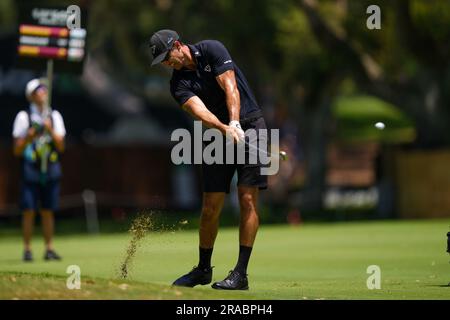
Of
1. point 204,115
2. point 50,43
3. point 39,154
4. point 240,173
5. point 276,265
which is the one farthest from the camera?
point 50,43

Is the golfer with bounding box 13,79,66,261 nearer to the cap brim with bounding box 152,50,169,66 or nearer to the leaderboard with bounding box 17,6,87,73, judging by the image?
the leaderboard with bounding box 17,6,87,73

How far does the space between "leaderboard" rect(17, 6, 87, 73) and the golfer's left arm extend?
863cm

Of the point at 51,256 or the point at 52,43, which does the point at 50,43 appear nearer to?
the point at 52,43

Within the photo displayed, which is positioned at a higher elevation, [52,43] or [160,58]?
[52,43]

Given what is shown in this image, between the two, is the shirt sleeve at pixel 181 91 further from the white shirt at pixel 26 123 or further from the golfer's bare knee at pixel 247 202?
the white shirt at pixel 26 123

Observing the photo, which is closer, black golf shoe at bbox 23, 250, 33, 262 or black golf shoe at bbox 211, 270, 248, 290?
black golf shoe at bbox 211, 270, 248, 290

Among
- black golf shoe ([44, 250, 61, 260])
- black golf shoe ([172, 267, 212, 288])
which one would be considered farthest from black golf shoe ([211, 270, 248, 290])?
black golf shoe ([44, 250, 61, 260])

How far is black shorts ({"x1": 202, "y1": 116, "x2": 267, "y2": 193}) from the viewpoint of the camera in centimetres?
1198

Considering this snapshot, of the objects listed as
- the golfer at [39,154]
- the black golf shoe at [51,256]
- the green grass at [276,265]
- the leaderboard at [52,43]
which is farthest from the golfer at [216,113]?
the leaderboard at [52,43]

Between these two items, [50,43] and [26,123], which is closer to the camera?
[26,123]

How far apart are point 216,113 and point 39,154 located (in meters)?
6.47

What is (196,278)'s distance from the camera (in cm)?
1215

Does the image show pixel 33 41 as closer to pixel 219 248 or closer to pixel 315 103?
pixel 219 248

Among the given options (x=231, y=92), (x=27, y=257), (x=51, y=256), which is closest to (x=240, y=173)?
(x=231, y=92)
